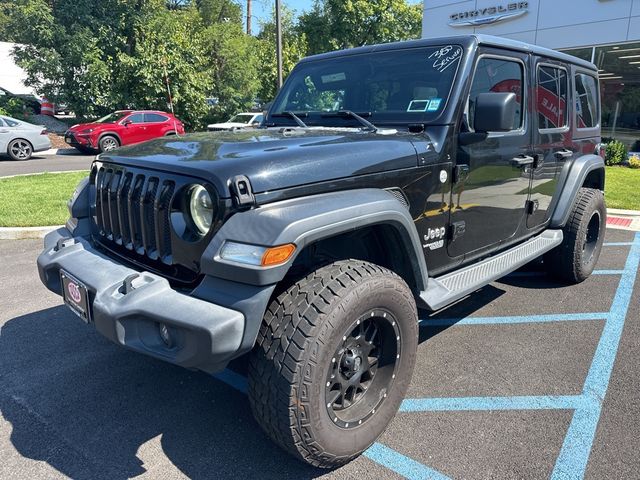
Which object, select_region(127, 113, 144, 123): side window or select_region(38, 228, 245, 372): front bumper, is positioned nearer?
select_region(38, 228, 245, 372): front bumper

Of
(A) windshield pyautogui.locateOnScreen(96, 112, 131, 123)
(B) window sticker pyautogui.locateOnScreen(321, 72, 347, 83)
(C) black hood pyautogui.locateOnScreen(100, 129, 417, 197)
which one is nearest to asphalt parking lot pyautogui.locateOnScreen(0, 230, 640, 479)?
(C) black hood pyautogui.locateOnScreen(100, 129, 417, 197)

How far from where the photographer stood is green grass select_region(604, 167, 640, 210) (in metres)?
7.96

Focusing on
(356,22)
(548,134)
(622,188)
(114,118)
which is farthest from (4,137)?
(356,22)

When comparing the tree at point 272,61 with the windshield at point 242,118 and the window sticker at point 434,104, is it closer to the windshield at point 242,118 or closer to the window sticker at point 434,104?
the windshield at point 242,118

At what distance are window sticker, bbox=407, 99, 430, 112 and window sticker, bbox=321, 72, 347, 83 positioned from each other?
0.65 m

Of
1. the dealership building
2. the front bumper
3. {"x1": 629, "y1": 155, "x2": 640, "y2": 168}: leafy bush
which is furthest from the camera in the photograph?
the dealership building

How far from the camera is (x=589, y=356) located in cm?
332

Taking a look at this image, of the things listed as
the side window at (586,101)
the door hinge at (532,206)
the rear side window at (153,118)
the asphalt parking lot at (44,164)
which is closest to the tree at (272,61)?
the rear side window at (153,118)

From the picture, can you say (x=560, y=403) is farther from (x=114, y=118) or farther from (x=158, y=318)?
(x=114, y=118)

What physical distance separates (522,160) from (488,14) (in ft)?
48.2

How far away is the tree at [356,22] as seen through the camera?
31312mm

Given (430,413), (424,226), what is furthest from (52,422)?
(424,226)

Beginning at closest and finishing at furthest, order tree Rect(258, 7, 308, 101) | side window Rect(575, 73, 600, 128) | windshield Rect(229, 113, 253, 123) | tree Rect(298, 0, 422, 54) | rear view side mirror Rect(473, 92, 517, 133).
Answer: rear view side mirror Rect(473, 92, 517, 133) → side window Rect(575, 73, 600, 128) → windshield Rect(229, 113, 253, 123) → tree Rect(258, 7, 308, 101) → tree Rect(298, 0, 422, 54)

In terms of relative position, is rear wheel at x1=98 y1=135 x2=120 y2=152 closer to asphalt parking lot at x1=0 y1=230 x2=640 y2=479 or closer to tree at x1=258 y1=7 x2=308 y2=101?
tree at x1=258 y1=7 x2=308 y2=101
